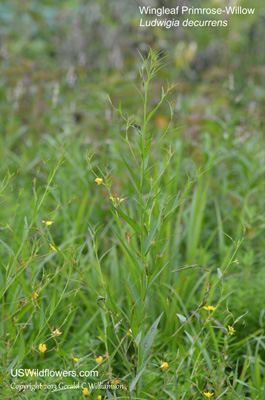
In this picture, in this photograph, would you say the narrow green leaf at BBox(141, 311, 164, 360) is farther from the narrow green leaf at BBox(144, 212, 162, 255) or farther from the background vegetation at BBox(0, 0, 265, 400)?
the narrow green leaf at BBox(144, 212, 162, 255)

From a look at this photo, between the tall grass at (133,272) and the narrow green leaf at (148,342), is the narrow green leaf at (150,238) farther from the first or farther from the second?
the narrow green leaf at (148,342)

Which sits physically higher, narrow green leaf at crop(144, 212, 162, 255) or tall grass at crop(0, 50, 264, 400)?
narrow green leaf at crop(144, 212, 162, 255)

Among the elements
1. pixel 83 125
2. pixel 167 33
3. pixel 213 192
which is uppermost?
pixel 167 33

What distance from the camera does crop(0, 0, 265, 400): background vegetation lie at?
3.85 ft

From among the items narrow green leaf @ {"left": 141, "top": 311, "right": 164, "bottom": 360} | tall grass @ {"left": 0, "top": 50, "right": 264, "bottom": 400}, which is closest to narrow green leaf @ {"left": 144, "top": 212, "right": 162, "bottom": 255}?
tall grass @ {"left": 0, "top": 50, "right": 264, "bottom": 400}

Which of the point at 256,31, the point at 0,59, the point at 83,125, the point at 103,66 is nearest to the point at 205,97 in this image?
the point at 256,31

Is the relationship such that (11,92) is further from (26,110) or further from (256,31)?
(256,31)

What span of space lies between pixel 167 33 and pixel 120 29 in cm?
54

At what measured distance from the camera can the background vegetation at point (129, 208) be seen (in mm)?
1174

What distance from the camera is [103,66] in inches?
162

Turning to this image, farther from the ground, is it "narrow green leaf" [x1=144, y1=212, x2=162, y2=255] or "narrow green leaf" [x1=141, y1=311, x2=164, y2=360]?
"narrow green leaf" [x1=144, y1=212, x2=162, y2=255]

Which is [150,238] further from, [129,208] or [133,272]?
[129,208]

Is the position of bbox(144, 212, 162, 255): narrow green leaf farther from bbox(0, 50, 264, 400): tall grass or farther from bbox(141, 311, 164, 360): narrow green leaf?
bbox(141, 311, 164, 360): narrow green leaf

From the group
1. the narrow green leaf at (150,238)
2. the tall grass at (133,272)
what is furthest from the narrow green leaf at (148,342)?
the narrow green leaf at (150,238)
